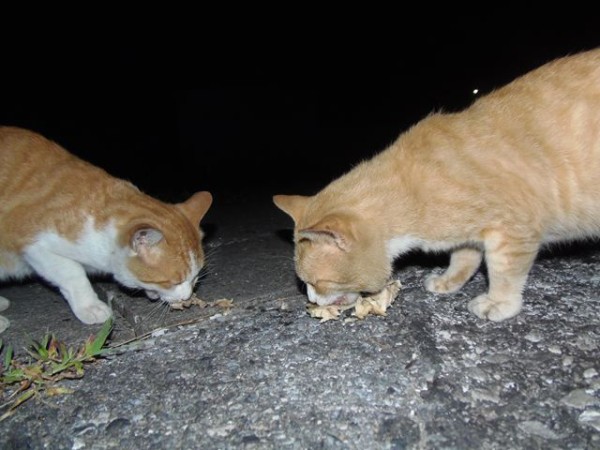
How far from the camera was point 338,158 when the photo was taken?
26.0 ft

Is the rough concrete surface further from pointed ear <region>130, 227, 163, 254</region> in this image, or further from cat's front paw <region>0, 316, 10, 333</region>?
pointed ear <region>130, 227, 163, 254</region>

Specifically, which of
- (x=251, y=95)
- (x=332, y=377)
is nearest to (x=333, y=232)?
(x=332, y=377)

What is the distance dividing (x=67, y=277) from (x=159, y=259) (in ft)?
1.83

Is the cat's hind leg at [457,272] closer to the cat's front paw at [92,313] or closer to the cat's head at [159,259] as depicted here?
the cat's head at [159,259]

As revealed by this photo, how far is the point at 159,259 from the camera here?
10.2 feet

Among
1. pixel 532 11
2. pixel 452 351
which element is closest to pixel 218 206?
pixel 452 351

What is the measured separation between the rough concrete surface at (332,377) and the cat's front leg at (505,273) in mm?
67

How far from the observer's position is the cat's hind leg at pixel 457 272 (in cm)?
304

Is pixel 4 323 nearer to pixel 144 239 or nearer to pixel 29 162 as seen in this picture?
pixel 144 239

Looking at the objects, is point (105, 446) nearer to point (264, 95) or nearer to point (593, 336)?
point (593, 336)

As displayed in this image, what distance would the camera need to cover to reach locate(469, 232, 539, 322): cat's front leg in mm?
2633

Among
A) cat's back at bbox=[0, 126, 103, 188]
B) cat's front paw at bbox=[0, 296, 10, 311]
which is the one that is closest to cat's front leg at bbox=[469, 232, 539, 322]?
cat's back at bbox=[0, 126, 103, 188]

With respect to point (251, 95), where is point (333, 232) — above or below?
below

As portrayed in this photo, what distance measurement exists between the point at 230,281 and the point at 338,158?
4833mm
